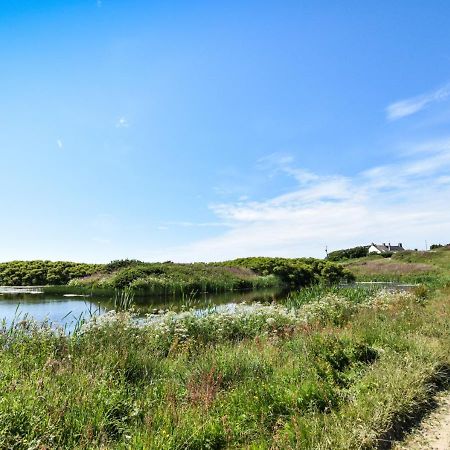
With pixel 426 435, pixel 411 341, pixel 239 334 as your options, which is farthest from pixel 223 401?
pixel 239 334

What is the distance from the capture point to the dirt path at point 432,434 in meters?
4.11

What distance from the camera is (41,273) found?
1747 inches

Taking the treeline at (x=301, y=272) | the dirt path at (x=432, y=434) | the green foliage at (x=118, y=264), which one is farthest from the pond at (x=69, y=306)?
the treeline at (x=301, y=272)

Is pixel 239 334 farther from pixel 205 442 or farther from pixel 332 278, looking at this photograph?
pixel 332 278

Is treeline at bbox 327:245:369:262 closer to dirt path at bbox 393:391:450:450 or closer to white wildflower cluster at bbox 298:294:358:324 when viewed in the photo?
white wildflower cluster at bbox 298:294:358:324

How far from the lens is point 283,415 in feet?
14.2

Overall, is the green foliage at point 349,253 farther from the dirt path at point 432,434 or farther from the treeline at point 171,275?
the dirt path at point 432,434

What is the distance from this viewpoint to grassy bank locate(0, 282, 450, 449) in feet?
12.5

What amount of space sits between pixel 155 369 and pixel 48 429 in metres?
2.53

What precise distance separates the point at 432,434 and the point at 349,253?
8912 centimetres

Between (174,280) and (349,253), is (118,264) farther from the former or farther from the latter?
(349,253)

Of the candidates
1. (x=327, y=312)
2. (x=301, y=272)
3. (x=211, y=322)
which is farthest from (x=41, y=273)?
(x=327, y=312)

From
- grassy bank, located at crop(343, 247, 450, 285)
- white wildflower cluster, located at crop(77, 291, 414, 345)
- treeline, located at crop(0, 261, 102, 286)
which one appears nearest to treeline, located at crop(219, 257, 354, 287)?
grassy bank, located at crop(343, 247, 450, 285)

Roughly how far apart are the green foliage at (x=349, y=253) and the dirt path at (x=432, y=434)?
8512 centimetres
